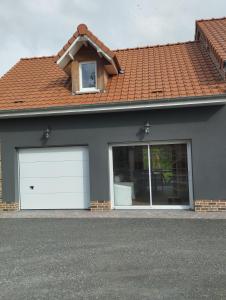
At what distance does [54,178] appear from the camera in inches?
434

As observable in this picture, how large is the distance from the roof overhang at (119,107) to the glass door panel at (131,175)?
135 centimetres

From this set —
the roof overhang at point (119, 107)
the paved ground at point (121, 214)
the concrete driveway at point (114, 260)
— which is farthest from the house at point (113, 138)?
the concrete driveway at point (114, 260)

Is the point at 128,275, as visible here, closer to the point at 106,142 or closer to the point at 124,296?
the point at 124,296

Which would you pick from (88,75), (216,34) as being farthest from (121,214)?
(216,34)

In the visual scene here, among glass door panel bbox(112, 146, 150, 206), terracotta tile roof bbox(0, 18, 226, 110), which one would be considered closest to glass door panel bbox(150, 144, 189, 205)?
glass door panel bbox(112, 146, 150, 206)

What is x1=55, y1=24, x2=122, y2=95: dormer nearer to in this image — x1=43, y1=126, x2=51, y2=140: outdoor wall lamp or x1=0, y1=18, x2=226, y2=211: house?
x1=0, y1=18, x2=226, y2=211: house

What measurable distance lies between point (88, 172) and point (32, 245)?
424 centimetres

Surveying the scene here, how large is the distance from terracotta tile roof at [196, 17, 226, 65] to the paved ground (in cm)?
459

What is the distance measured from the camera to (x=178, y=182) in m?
10.4

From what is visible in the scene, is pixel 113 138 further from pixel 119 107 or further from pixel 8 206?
pixel 8 206

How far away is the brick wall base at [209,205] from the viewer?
9828 millimetres

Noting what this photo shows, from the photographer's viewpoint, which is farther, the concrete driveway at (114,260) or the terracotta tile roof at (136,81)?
the terracotta tile roof at (136,81)

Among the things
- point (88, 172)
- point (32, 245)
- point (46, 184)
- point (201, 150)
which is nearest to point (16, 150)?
point (46, 184)

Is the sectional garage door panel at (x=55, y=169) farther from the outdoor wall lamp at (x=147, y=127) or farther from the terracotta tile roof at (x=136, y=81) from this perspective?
the outdoor wall lamp at (x=147, y=127)
